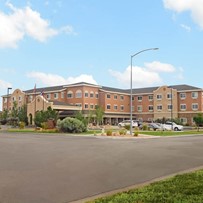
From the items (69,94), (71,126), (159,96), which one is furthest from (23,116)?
(71,126)

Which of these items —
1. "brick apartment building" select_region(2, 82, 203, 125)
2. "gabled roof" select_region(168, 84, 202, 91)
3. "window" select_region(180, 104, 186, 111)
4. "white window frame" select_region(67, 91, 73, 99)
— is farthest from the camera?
"white window frame" select_region(67, 91, 73, 99)

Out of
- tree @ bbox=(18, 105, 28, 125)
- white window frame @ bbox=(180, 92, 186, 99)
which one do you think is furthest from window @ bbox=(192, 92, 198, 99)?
tree @ bbox=(18, 105, 28, 125)

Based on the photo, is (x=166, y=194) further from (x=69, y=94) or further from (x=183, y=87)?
(x=183, y=87)

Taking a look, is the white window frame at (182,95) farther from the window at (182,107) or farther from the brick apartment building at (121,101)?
the window at (182,107)

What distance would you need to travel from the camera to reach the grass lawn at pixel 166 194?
640 centimetres

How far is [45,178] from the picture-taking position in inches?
→ 369

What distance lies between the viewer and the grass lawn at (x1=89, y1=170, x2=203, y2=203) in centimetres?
640

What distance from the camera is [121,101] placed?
92.5m

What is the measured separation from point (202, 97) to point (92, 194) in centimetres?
7784

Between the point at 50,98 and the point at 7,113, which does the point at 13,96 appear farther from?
the point at 50,98

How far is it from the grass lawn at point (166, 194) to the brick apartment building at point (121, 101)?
67770 mm

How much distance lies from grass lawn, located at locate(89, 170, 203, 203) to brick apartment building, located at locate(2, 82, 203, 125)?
67.8 metres

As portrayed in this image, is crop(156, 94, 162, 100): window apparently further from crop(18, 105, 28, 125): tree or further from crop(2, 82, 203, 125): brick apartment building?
crop(18, 105, 28, 125): tree

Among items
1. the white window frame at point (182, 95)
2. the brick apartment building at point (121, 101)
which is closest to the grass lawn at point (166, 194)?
the brick apartment building at point (121, 101)
